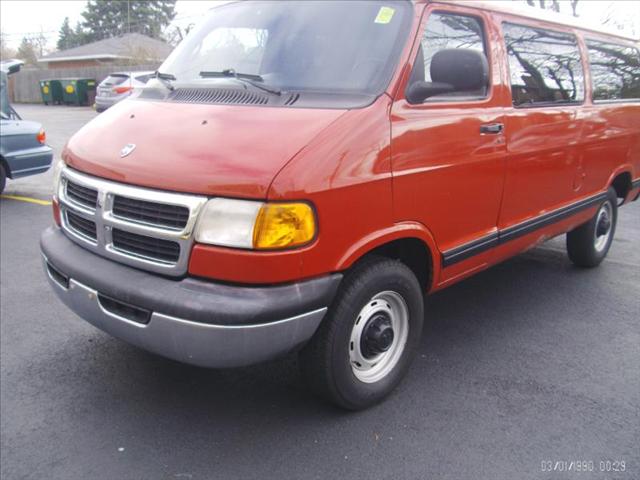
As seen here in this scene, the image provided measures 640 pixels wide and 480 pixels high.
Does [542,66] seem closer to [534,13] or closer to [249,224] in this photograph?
[534,13]

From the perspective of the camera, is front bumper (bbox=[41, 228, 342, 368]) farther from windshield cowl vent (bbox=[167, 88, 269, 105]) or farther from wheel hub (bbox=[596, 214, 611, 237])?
wheel hub (bbox=[596, 214, 611, 237])

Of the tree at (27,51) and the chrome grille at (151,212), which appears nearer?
the chrome grille at (151,212)

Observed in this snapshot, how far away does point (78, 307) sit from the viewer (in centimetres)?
299

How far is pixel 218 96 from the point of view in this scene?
3215 millimetres

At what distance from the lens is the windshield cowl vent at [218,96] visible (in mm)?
3063

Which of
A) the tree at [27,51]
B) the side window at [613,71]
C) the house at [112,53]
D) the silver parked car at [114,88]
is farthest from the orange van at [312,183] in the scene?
the tree at [27,51]

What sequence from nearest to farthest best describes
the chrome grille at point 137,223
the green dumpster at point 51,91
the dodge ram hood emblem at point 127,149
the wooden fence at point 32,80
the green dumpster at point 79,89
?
the chrome grille at point 137,223
the dodge ram hood emblem at point 127,149
the green dumpster at point 79,89
the green dumpster at point 51,91
the wooden fence at point 32,80

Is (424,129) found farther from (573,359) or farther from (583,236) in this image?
(583,236)

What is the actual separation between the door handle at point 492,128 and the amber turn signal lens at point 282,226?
1441mm

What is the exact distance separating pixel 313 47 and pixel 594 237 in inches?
137

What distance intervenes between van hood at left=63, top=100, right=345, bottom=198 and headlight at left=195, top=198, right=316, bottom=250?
6 centimetres

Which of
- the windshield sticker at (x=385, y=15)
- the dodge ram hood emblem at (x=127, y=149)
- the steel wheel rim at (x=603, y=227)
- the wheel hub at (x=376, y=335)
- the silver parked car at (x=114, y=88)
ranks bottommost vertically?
the silver parked car at (x=114, y=88)

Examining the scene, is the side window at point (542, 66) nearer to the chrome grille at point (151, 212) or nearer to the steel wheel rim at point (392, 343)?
the steel wheel rim at point (392, 343)

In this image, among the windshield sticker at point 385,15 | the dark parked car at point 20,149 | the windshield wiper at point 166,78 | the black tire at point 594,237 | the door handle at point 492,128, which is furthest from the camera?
the dark parked car at point 20,149
